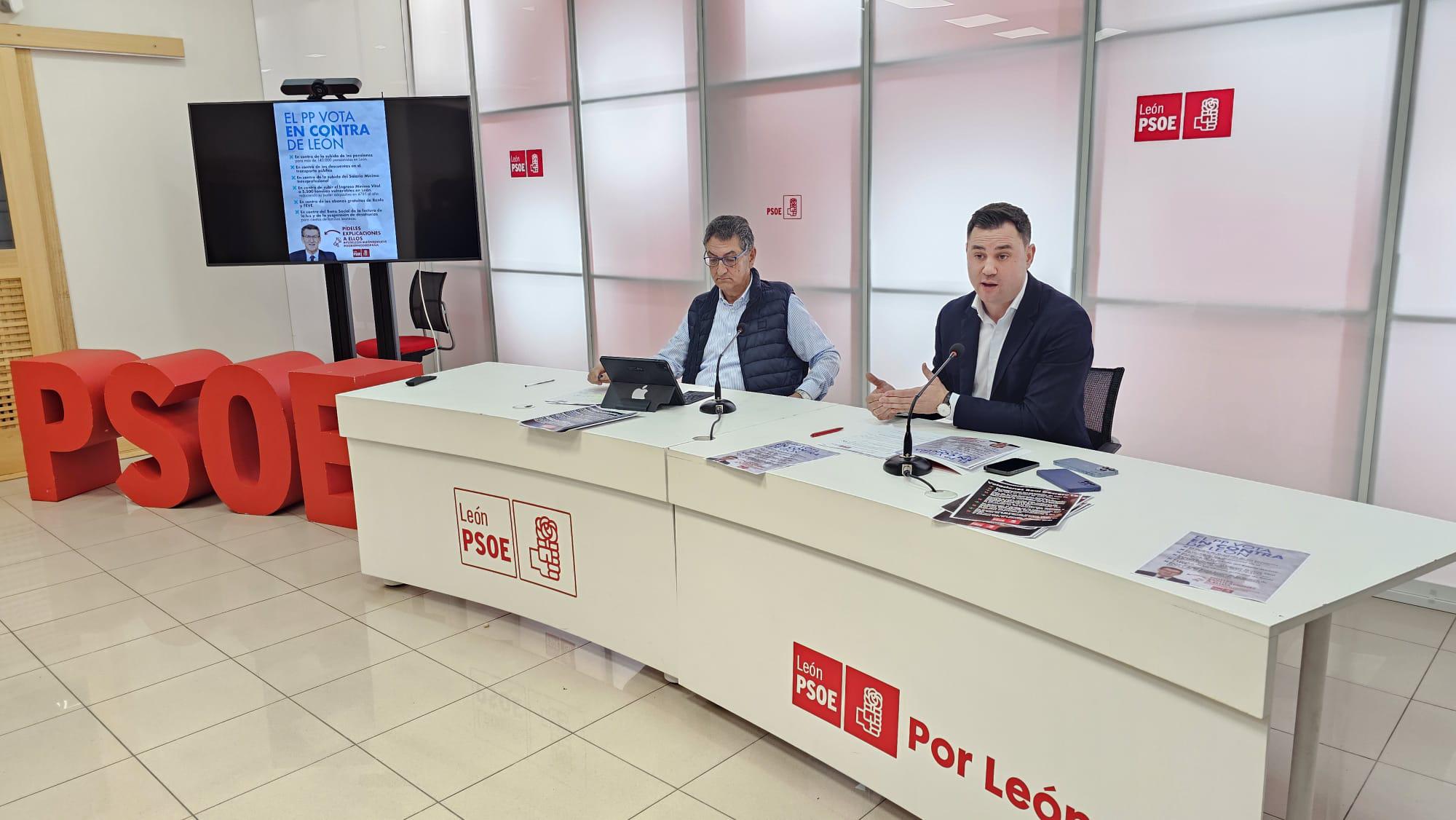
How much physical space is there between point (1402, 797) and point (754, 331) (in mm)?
2347

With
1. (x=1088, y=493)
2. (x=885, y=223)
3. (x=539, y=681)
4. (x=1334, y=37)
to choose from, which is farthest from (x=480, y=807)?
(x=1334, y=37)

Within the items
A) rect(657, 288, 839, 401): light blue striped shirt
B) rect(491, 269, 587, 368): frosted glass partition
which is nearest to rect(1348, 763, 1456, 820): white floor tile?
rect(657, 288, 839, 401): light blue striped shirt

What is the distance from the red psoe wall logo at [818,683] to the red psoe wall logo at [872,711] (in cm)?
3

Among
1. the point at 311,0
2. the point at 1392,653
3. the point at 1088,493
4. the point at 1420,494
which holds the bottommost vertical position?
the point at 1392,653

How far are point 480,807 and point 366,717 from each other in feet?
2.07

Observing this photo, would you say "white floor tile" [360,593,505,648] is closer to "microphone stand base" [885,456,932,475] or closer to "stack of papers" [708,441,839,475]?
"stack of papers" [708,441,839,475]

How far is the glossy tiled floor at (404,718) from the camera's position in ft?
7.52

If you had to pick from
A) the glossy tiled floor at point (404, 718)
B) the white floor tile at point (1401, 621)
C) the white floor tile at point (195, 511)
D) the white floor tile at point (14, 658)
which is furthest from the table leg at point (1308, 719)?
the white floor tile at point (195, 511)

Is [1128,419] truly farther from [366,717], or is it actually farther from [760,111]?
[366,717]

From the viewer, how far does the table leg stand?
1.66 meters

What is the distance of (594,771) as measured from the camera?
7.89 ft

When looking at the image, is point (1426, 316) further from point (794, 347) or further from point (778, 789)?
point (778, 789)

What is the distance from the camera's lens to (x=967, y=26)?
4.06m

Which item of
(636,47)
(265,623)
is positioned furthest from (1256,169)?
(265,623)
